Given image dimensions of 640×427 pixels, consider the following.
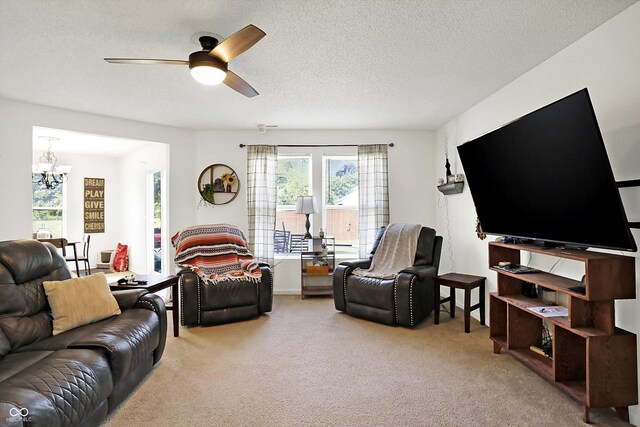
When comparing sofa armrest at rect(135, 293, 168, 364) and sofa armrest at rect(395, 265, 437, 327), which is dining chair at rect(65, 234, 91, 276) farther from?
sofa armrest at rect(395, 265, 437, 327)

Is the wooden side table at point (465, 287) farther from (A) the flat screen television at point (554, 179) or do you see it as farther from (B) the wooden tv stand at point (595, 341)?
(B) the wooden tv stand at point (595, 341)

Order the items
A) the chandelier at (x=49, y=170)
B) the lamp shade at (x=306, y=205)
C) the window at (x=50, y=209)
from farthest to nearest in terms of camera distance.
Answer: the window at (x=50, y=209), the chandelier at (x=49, y=170), the lamp shade at (x=306, y=205)

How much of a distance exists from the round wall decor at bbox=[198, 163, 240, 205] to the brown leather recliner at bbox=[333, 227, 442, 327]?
79.1 inches

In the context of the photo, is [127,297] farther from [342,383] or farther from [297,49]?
[297,49]

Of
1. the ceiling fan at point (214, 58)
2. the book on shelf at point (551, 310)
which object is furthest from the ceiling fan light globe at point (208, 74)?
the book on shelf at point (551, 310)

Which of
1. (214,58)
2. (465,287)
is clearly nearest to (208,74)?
(214,58)

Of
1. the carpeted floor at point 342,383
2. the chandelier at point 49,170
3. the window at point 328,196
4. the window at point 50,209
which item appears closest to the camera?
the carpeted floor at point 342,383

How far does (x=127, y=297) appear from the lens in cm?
258

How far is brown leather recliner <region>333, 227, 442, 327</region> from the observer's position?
345cm

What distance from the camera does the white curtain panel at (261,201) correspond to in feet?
15.8

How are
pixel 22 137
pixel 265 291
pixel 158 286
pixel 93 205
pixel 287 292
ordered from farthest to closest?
pixel 93 205 < pixel 287 292 < pixel 265 291 < pixel 22 137 < pixel 158 286

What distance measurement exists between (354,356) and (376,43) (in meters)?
2.42

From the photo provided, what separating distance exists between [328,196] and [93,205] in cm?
495

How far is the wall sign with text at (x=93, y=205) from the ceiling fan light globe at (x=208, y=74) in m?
5.87
